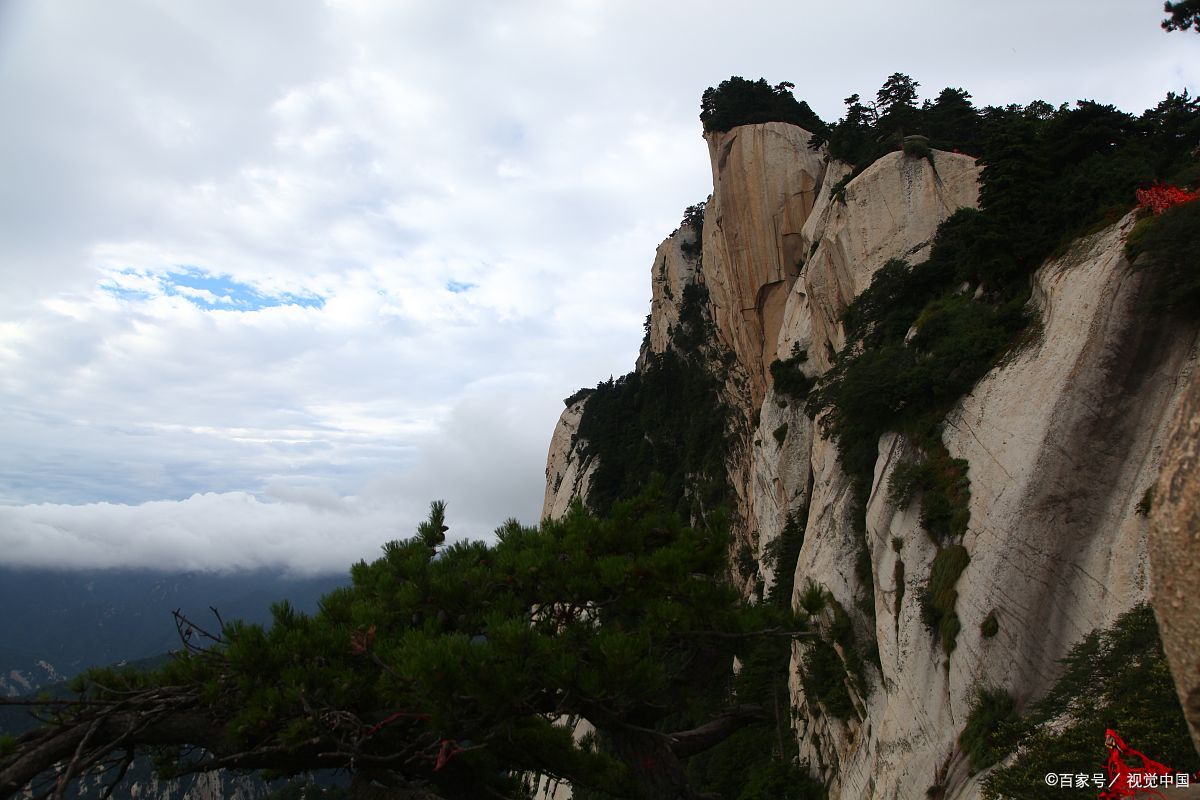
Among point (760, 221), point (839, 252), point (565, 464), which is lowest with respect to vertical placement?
point (565, 464)

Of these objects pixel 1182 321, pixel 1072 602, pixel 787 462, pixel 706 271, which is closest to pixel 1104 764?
pixel 1072 602

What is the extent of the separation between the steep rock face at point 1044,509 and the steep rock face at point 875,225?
8104 mm

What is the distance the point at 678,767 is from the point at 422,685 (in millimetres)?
2568

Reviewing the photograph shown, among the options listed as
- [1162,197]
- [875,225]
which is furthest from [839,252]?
[1162,197]

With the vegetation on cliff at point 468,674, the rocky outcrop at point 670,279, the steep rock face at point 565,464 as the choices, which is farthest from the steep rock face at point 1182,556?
the steep rock face at point 565,464

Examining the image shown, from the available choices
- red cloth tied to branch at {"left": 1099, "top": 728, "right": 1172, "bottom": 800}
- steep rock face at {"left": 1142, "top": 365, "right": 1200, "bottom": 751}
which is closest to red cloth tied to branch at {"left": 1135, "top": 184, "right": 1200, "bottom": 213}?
red cloth tied to branch at {"left": 1099, "top": 728, "right": 1172, "bottom": 800}

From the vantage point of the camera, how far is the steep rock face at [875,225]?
21375 millimetres

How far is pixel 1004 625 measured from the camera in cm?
1096

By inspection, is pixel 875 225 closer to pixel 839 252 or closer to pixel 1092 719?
pixel 839 252

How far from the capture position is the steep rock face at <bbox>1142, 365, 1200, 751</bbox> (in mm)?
2941

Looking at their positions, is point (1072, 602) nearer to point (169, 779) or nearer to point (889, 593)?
point (889, 593)

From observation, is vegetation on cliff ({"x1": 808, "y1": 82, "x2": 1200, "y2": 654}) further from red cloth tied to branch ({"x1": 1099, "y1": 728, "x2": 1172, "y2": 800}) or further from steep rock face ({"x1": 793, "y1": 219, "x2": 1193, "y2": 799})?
red cloth tied to branch ({"x1": 1099, "y1": 728, "x2": 1172, "y2": 800})

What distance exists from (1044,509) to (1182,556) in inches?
381

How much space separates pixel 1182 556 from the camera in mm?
3008
